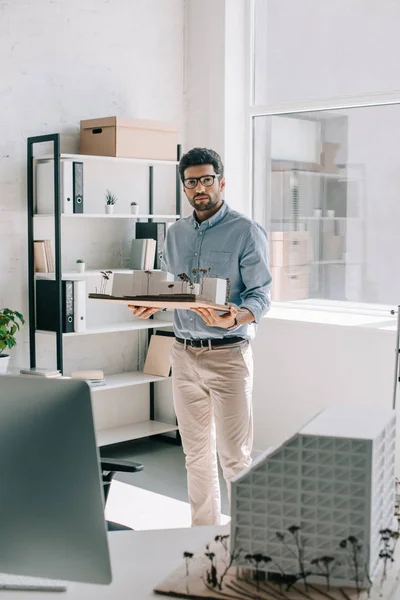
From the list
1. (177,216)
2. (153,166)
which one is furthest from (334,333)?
(153,166)

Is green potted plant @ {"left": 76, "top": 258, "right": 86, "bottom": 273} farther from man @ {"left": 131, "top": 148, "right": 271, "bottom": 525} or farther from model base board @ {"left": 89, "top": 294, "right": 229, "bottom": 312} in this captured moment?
model base board @ {"left": 89, "top": 294, "right": 229, "bottom": 312}

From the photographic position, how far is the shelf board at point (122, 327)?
15.4 feet

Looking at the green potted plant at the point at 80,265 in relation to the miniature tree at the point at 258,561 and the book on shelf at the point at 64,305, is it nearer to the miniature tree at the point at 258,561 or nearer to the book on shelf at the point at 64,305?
the book on shelf at the point at 64,305

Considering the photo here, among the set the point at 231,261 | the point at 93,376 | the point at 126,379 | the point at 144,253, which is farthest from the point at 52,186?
the point at 231,261

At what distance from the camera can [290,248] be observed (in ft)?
16.9

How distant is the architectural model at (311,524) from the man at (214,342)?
5.42 feet

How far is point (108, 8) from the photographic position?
4.99m

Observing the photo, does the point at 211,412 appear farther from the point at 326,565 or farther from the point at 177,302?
the point at 326,565

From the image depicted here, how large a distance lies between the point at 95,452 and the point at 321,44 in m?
4.11

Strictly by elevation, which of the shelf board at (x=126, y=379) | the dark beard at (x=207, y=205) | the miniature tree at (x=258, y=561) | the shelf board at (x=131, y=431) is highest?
the dark beard at (x=207, y=205)

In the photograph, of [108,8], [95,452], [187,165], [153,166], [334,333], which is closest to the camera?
[95,452]

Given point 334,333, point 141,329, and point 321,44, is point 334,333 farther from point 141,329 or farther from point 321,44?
point 321,44

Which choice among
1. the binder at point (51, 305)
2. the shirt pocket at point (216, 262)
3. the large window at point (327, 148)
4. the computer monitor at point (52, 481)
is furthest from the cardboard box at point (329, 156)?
the computer monitor at point (52, 481)

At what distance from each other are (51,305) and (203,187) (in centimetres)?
171
